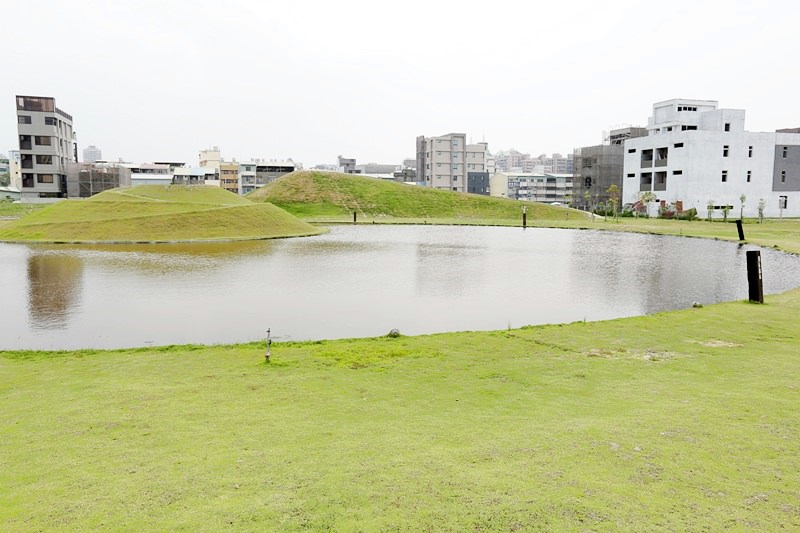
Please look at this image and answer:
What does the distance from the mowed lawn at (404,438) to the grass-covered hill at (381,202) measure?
80.5 meters

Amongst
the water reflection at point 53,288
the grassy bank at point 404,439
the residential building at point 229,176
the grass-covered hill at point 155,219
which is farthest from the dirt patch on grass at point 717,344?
the residential building at point 229,176

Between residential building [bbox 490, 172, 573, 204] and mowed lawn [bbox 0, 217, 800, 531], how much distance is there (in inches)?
6353

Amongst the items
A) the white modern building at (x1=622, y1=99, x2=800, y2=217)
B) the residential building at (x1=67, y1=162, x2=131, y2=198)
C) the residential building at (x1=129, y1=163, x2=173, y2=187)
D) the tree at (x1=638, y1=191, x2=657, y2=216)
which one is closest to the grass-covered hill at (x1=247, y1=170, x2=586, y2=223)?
the tree at (x1=638, y1=191, x2=657, y2=216)

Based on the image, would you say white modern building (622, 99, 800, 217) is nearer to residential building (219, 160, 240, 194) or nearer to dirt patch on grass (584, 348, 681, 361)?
dirt patch on grass (584, 348, 681, 361)

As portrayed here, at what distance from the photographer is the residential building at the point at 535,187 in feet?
568

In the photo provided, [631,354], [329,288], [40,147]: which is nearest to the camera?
[631,354]

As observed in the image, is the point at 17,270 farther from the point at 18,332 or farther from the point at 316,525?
the point at 316,525

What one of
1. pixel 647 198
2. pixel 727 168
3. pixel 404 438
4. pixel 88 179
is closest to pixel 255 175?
pixel 88 179

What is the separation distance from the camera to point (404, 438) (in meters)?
8.87

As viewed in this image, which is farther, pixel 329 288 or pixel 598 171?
pixel 598 171

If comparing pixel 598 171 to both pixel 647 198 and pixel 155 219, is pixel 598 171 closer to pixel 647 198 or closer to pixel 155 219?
pixel 647 198

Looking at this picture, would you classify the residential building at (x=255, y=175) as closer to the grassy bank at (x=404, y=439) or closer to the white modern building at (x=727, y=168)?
the white modern building at (x=727, y=168)

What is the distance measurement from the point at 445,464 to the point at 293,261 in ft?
99.3

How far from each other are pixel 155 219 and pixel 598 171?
94.7 meters
